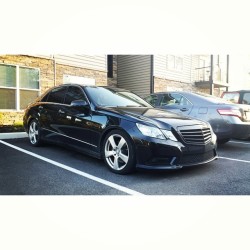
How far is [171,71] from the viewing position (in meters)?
15.7

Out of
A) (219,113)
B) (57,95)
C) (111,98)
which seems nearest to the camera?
(111,98)

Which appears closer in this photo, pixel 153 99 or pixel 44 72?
pixel 153 99

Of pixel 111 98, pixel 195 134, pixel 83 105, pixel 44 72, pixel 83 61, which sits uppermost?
pixel 83 61

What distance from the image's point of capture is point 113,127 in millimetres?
4004

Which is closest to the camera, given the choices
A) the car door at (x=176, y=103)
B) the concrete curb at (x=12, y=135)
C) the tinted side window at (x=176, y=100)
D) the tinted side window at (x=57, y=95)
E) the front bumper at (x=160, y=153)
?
the front bumper at (x=160, y=153)

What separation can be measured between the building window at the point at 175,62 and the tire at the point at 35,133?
11.1 meters

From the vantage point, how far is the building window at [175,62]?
15.6 meters

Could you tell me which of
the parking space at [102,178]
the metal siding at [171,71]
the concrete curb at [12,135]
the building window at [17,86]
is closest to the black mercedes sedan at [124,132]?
the parking space at [102,178]

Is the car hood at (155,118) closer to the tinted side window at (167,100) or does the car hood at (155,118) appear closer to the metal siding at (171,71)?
the tinted side window at (167,100)

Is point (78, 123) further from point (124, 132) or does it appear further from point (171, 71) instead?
point (171, 71)

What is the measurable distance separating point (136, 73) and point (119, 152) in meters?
11.6

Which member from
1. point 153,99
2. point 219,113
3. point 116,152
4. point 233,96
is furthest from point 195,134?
point 233,96

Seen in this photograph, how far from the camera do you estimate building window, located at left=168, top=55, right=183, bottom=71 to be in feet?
51.3

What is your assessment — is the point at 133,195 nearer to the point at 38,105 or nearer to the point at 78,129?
the point at 78,129
